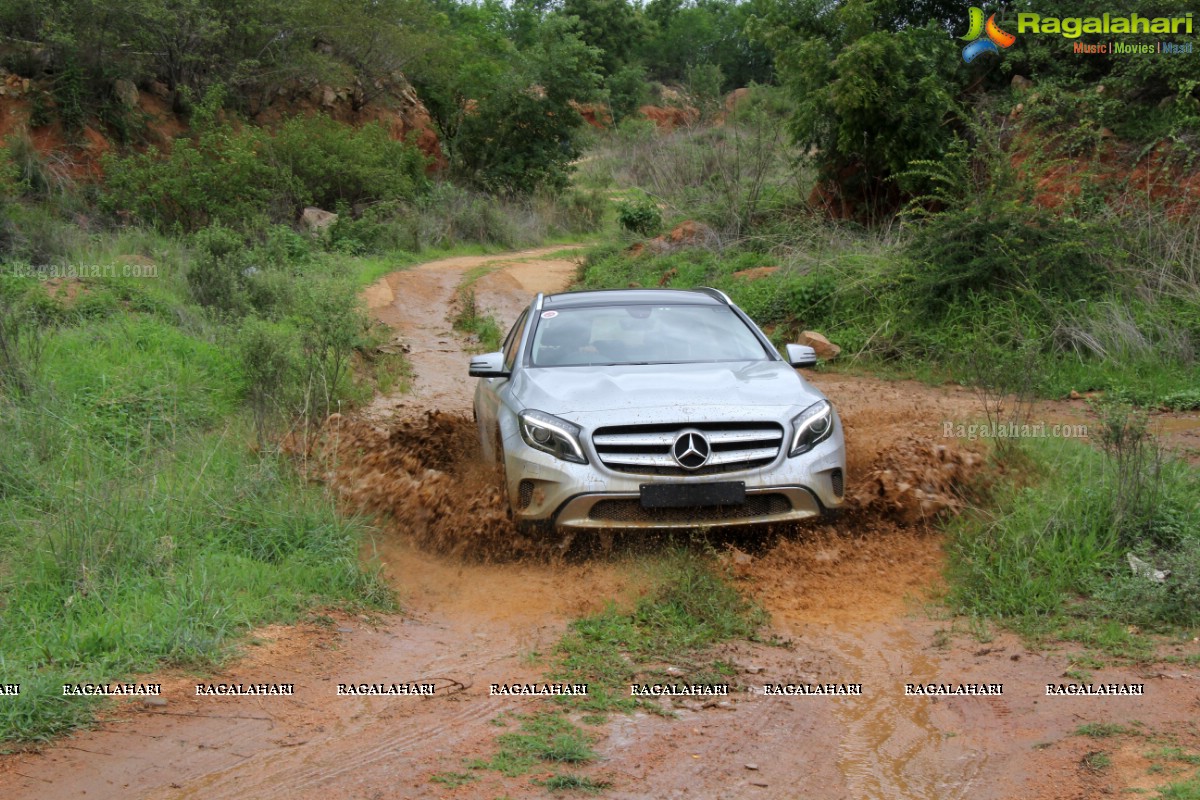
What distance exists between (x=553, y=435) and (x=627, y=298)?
2.08 m

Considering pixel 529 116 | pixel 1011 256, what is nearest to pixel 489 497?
pixel 1011 256

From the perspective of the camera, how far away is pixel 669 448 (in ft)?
18.3

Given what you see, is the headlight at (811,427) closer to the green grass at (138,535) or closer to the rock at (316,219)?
the green grass at (138,535)

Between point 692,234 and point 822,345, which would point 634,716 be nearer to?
point 822,345

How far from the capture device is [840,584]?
5688mm

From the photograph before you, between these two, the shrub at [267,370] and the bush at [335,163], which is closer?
the shrub at [267,370]

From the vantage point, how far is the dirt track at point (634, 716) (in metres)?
3.48

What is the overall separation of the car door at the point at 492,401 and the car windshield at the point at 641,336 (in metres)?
0.27

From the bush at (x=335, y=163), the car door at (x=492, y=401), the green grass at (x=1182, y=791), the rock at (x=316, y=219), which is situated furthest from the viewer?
the bush at (x=335, y=163)

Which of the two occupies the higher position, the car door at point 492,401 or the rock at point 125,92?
the rock at point 125,92

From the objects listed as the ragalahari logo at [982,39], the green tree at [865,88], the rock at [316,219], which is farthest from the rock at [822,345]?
the rock at [316,219]

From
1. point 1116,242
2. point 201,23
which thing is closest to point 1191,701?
point 1116,242

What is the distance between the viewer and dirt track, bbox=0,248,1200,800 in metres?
3.48

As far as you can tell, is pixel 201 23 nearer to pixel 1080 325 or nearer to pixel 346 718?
pixel 1080 325
